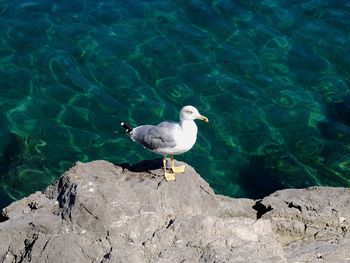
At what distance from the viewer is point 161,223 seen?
23.5ft

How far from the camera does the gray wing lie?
7875 mm

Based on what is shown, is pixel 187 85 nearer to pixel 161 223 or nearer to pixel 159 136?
pixel 159 136

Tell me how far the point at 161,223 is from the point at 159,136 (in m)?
1.29

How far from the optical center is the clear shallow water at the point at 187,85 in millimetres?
11242

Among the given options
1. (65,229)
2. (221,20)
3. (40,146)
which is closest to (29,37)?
(40,146)

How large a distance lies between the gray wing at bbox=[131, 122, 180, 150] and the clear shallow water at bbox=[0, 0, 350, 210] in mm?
2927

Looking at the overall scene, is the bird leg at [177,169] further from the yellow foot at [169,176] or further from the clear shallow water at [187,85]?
the clear shallow water at [187,85]

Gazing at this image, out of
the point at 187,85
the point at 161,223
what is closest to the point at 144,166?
the point at 161,223

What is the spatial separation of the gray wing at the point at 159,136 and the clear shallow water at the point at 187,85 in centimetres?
293

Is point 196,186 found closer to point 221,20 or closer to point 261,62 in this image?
point 261,62

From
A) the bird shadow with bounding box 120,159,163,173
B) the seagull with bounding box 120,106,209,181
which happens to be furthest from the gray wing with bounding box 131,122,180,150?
the bird shadow with bounding box 120,159,163,173

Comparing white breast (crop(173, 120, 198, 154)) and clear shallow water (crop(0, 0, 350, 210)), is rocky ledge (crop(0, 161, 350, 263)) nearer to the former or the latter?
white breast (crop(173, 120, 198, 154))

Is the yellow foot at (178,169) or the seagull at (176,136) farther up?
the seagull at (176,136)

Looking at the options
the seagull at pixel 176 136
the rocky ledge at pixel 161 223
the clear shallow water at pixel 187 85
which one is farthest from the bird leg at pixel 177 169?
the clear shallow water at pixel 187 85
